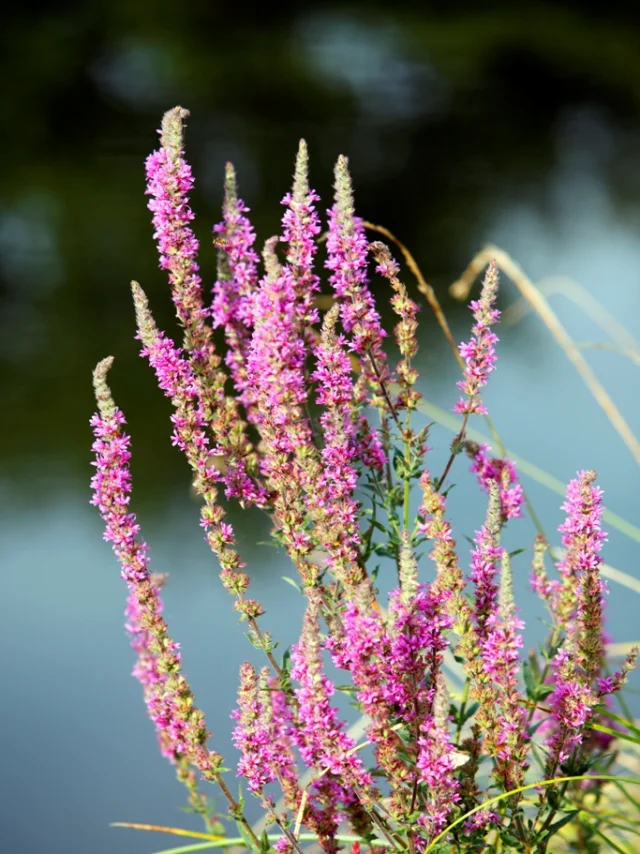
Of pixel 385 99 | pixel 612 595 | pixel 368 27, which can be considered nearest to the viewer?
pixel 612 595

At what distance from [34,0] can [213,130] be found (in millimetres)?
2663

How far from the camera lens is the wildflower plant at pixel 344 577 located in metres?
1.21

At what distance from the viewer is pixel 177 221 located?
1.31 m

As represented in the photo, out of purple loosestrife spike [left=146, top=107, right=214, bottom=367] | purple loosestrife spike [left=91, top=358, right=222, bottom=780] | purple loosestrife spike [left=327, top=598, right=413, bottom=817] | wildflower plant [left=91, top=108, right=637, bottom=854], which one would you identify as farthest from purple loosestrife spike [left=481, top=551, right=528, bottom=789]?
purple loosestrife spike [left=146, top=107, right=214, bottom=367]

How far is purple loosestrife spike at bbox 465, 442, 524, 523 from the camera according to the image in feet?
4.92

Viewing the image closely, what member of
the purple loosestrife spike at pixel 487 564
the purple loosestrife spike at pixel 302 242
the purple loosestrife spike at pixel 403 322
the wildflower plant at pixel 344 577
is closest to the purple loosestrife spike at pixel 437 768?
the wildflower plant at pixel 344 577

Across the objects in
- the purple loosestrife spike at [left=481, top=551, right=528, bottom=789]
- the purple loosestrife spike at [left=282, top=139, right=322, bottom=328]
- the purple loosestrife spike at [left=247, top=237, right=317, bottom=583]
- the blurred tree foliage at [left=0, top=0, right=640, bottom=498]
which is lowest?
the purple loosestrife spike at [left=481, top=551, right=528, bottom=789]

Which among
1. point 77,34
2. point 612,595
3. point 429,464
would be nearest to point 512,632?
point 612,595

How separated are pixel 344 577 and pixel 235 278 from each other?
0.51 meters

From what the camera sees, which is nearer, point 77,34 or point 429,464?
point 429,464

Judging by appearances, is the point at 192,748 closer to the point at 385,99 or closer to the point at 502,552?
the point at 502,552

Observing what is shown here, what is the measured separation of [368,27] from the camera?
29.1 feet

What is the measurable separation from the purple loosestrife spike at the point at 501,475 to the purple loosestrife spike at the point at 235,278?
0.33m

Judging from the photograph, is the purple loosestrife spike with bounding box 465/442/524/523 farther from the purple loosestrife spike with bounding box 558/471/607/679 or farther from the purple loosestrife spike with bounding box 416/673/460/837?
the purple loosestrife spike with bounding box 416/673/460/837
